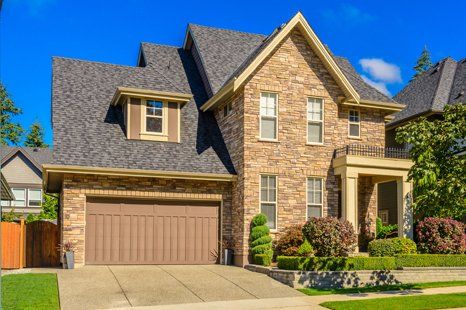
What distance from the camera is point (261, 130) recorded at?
67.2 ft

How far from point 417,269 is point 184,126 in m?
10.4

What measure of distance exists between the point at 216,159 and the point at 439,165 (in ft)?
31.9

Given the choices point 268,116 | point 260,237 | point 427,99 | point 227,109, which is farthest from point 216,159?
point 427,99

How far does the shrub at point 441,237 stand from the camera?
19.5 metres

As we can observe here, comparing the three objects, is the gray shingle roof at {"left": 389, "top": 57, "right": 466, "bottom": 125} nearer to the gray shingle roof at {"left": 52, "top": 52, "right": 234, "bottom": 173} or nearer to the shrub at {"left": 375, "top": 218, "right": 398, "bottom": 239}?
the shrub at {"left": 375, "top": 218, "right": 398, "bottom": 239}

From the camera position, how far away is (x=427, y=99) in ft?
94.0

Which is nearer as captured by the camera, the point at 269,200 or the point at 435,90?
the point at 269,200

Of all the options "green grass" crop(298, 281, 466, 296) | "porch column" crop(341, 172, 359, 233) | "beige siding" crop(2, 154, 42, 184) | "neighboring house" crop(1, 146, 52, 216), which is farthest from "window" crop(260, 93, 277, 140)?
"beige siding" crop(2, 154, 42, 184)

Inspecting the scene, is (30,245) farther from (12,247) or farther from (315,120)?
(315,120)

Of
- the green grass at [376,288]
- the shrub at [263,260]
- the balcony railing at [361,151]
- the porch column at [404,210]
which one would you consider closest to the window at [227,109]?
the balcony railing at [361,151]

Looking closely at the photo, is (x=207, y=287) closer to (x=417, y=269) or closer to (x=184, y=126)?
(x=417, y=269)

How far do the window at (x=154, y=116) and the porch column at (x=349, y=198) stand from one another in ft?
24.2

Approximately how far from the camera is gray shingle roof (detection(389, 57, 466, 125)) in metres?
27.8

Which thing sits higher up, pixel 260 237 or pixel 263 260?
pixel 260 237
